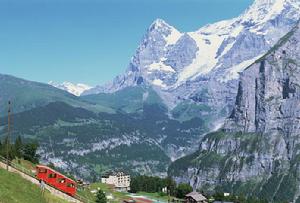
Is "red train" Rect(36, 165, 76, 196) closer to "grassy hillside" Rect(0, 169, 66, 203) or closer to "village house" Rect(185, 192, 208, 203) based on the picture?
"grassy hillside" Rect(0, 169, 66, 203)

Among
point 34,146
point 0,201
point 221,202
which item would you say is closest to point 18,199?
point 0,201

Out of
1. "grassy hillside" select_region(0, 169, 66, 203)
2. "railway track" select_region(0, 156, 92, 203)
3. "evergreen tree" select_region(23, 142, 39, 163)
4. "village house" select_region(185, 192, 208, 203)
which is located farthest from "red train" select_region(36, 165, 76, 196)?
"village house" select_region(185, 192, 208, 203)

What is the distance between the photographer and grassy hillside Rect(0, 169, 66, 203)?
81.2 meters

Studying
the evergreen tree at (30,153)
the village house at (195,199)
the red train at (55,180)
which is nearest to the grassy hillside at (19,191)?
the red train at (55,180)

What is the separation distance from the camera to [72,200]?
110m

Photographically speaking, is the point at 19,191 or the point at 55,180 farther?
the point at 55,180

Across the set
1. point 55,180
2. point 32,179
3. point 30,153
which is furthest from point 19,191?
point 30,153

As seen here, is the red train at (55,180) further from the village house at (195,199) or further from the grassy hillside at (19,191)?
the village house at (195,199)

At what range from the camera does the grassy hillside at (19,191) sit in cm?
8125

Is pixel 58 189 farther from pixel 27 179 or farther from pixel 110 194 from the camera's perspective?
pixel 110 194

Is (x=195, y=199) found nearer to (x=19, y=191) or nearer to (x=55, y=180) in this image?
(x=55, y=180)

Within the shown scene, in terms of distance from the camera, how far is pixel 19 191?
3438 inches

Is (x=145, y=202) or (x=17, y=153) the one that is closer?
(x=17, y=153)

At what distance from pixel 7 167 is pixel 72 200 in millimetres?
15277
